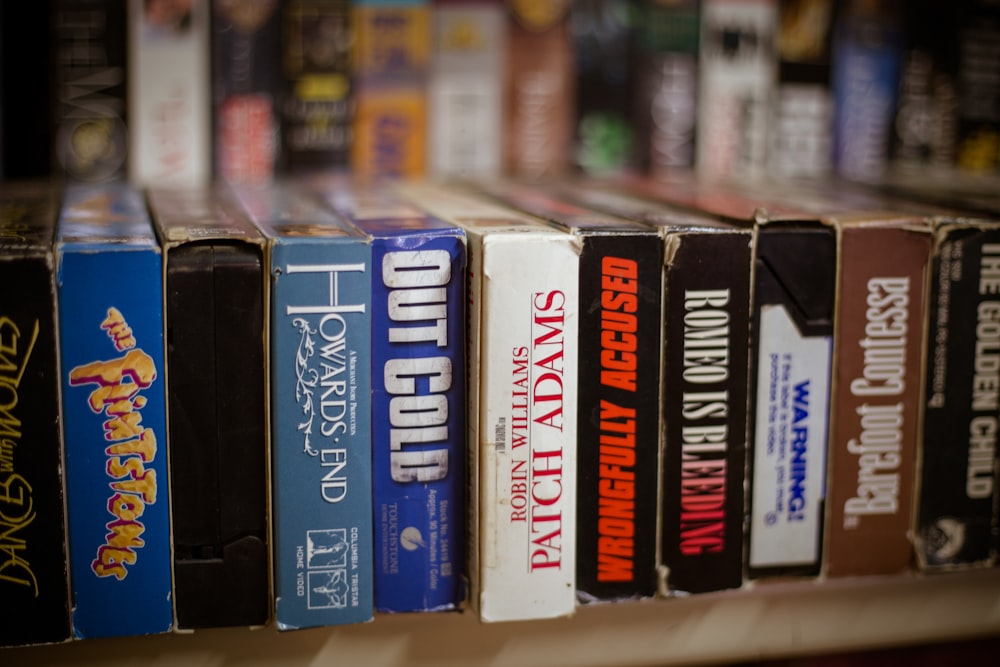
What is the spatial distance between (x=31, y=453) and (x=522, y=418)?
0.26 m

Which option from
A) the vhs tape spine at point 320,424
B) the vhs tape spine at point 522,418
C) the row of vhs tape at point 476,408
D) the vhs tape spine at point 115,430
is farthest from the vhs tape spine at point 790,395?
the vhs tape spine at point 115,430

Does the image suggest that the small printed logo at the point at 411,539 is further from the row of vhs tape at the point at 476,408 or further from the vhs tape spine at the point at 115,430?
the vhs tape spine at the point at 115,430

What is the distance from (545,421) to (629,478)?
0.07 m

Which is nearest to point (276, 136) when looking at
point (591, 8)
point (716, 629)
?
point (591, 8)

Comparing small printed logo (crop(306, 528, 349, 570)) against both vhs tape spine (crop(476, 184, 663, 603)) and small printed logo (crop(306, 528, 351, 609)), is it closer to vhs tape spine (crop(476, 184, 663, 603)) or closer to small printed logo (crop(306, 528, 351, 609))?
small printed logo (crop(306, 528, 351, 609))

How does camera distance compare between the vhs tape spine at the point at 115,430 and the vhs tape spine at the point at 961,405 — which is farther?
the vhs tape spine at the point at 961,405

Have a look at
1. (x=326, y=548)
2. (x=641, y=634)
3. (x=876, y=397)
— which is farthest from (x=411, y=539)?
(x=876, y=397)

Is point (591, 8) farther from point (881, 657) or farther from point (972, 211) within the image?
point (881, 657)

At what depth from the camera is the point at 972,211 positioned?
68 cm

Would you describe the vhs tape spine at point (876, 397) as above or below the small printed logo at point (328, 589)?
above

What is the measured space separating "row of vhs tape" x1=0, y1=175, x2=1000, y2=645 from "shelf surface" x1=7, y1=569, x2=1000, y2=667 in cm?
3

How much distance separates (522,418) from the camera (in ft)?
1.89

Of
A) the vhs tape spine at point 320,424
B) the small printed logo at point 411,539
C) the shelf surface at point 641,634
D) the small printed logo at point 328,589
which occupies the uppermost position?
the vhs tape spine at point 320,424

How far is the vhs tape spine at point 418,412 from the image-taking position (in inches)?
22.5
